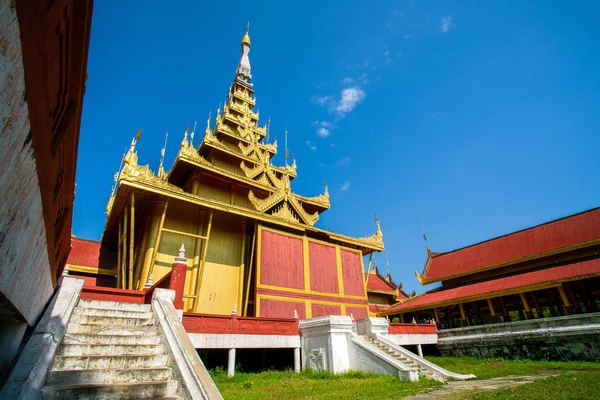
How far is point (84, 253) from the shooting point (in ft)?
45.7

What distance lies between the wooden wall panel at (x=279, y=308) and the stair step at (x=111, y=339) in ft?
24.5

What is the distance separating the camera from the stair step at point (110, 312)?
5785mm

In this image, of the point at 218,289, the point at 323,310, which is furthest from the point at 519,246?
the point at 218,289

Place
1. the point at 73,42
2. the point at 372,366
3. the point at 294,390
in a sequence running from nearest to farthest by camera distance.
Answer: the point at 73,42 → the point at 294,390 → the point at 372,366

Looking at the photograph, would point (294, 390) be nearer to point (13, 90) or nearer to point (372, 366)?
point (372, 366)

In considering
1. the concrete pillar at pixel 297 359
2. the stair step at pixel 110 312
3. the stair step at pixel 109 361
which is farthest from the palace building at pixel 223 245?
the stair step at pixel 109 361

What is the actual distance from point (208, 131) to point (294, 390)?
1388cm

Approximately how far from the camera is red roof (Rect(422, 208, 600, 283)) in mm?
15633

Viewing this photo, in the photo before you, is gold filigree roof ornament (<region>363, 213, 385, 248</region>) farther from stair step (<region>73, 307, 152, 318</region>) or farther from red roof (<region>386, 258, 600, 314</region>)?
stair step (<region>73, 307, 152, 318</region>)

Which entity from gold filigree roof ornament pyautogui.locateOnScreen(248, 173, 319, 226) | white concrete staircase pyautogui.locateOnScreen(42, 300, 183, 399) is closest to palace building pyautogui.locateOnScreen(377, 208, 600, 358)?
gold filigree roof ornament pyautogui.locateOnScreen(248, 173, 319, 226)

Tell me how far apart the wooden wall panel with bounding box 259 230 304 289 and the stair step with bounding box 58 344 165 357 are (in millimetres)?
8167

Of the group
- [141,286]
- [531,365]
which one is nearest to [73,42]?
[141,286]

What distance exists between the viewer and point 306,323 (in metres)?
10.5

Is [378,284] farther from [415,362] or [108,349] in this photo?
[108,349]
